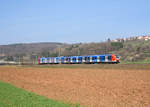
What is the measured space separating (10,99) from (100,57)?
155ft

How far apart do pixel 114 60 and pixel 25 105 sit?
148 feet

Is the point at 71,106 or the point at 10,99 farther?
the point at 10,99

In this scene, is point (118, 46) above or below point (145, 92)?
above

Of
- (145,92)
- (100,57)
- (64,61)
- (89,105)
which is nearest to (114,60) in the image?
(100,57)

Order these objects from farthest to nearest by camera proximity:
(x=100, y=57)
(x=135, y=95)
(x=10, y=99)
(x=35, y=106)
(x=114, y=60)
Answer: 1. (x=100, y=57)
2. (x=114, y=60)
3. (x=135, y=95)
4. (x=10, y=99)
5. (x=35, y=106)

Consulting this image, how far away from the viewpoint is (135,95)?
47.6 feet

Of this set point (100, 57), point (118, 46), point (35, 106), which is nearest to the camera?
point (35, 106)

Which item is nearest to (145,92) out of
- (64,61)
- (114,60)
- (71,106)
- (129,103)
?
(129,103)

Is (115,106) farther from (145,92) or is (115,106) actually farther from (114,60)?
(114,60)

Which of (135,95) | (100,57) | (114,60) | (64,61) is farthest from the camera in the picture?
(64,61)

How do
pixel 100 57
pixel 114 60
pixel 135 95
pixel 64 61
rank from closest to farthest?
pixel 135 95 → pixel 114 60 → pixel 100 57 → pixel 64 61

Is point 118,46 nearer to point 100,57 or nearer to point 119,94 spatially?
point 100,57

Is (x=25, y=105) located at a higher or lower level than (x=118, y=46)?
lower

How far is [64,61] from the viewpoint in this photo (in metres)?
74.7
